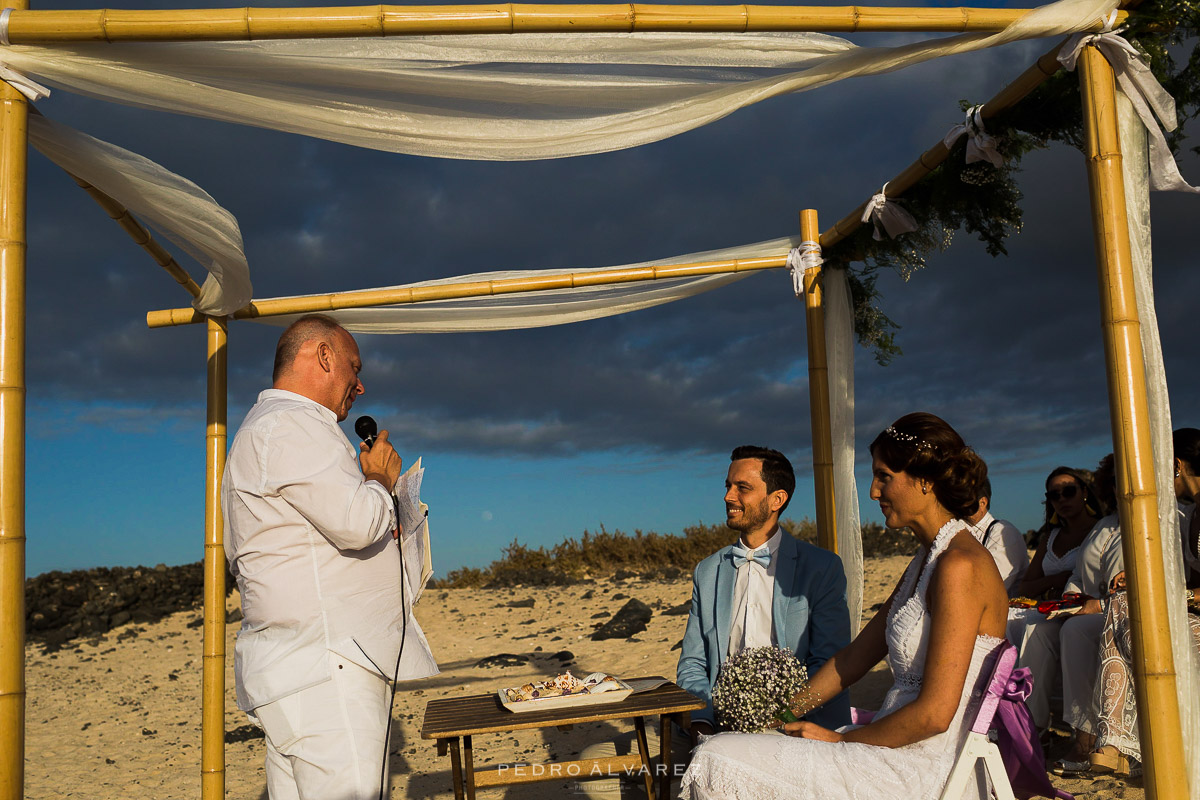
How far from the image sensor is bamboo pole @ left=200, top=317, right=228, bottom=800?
521cm

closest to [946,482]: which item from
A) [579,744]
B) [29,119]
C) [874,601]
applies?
[29,119]

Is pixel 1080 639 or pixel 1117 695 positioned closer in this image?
pixel 1117 695

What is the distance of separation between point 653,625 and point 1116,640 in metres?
6.29

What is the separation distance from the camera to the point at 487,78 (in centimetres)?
357

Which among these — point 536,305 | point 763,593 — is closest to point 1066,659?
point 763,593

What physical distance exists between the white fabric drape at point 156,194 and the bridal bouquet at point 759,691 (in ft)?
9.79

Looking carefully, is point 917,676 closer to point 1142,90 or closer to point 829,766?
point 829,766

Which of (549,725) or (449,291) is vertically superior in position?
(449,291)

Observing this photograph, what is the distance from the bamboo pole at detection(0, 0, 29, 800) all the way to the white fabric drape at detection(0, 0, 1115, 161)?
1.15ft

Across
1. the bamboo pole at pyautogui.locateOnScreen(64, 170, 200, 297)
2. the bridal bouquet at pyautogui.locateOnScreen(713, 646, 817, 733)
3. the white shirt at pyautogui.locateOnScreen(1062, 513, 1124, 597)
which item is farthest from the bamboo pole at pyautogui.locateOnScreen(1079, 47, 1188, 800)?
the bamboo pole at pyautogui.locateOnScreen(64, 170, 200, 297)

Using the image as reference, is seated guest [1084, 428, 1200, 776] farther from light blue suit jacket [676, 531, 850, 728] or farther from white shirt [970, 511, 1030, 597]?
light blue suit jacket [676, 531, 850, 728]

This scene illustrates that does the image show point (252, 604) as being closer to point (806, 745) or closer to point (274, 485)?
point (274, 485)

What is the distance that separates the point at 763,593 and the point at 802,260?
2.31 metres

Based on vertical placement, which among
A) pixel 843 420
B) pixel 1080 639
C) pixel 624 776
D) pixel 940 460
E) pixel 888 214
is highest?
pixel 888 214
